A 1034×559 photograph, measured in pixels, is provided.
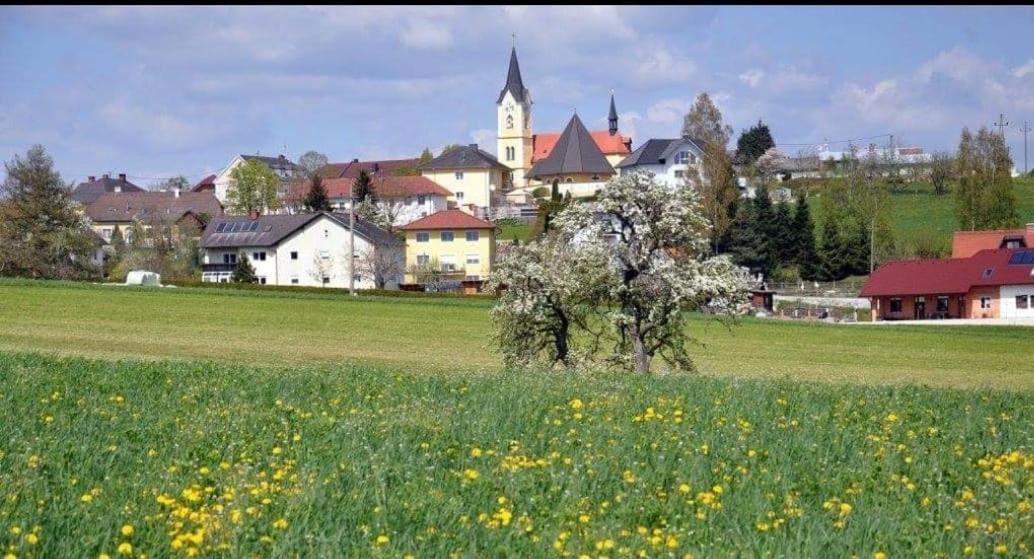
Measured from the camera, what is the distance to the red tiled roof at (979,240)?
8812 cm

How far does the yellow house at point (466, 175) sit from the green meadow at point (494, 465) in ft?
420

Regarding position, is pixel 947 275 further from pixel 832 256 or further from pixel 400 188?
pixel 400 188

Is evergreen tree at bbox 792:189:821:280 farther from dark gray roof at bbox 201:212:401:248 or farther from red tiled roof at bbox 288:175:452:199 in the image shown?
red tiled roof at bbox 288:175:452:199

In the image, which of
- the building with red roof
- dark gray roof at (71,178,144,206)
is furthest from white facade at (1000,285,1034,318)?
dark gray roof at (71,178,144,206)

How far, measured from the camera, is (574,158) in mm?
151625

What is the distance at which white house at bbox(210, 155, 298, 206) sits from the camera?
15562 centimetres

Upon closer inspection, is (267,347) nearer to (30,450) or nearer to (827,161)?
(30,450)

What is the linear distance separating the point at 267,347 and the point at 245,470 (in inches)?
1191

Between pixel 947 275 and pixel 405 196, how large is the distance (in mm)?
69071

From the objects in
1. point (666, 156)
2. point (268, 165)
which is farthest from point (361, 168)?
point (666, 156)

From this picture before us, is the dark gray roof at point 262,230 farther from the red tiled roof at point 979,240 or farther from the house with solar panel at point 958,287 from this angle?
the red tiled roof at point 979,240

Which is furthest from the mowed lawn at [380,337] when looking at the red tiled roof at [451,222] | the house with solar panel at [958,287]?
the red tiled roof at [451,222]

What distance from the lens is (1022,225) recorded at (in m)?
106

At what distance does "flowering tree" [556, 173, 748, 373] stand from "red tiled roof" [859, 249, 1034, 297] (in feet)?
184
